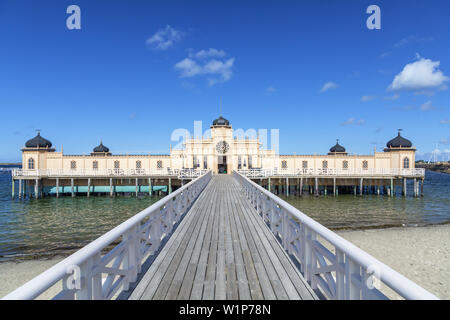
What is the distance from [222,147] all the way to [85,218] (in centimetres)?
2004

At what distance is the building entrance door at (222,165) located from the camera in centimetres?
3606

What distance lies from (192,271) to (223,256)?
955 millimetres

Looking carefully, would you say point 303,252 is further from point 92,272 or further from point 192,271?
point 92,272

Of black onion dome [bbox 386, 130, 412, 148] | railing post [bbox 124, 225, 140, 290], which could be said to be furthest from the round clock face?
railing post [bbox 124, 225, 140, 290]

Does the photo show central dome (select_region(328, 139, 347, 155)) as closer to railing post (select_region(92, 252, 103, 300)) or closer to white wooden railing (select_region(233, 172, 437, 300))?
white wooden railing (select_region(233, 172, 437, 300))

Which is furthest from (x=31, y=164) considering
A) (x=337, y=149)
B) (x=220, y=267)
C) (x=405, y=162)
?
(x=405, y=162)

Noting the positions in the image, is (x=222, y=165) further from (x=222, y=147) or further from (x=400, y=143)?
(x=400, y=143)

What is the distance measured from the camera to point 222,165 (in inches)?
1495

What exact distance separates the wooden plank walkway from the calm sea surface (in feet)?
32.7

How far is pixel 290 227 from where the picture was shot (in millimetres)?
5566

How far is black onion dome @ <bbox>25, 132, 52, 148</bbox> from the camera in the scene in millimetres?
34531

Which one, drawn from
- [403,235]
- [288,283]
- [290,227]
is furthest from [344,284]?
[403,235]

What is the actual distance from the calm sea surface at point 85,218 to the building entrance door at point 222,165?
42.8ft

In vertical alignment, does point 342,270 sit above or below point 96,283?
above
